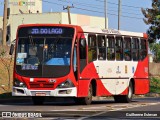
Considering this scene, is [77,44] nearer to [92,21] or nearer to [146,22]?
[146,22]

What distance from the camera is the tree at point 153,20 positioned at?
59.0 meters

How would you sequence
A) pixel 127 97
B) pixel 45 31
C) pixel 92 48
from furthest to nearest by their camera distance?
pixel 127 97 → pixel 92 48 → pixel 45 31

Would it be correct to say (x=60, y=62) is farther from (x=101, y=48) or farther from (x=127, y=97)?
(x=127, y=97)

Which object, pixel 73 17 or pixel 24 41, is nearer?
pixel 24 41

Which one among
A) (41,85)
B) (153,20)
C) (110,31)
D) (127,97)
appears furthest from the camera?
(153,20)

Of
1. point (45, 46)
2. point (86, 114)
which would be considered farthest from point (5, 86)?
point (86, 114)

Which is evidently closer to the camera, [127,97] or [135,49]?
[127,97]

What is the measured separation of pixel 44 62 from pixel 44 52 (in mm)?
383

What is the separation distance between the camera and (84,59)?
2478 cm

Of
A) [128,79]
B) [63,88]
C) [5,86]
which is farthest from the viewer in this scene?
[5,86]

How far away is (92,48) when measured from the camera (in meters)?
25.4

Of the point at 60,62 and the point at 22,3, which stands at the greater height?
the point at 22,3

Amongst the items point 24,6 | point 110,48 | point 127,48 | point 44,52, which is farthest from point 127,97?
point 24,6

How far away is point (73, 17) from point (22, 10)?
41.7 feet
